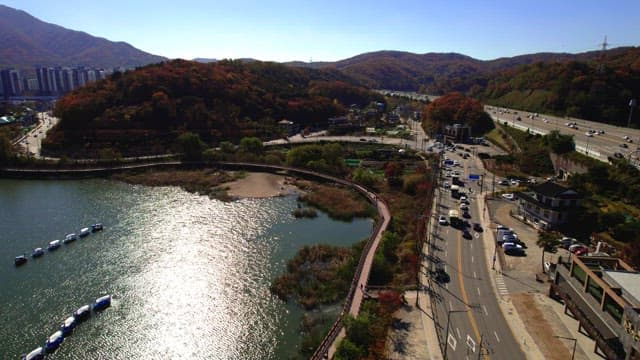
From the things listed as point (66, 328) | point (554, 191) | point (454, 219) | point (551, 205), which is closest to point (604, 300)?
point (551, 205)

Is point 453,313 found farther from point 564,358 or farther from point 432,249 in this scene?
point 432,249

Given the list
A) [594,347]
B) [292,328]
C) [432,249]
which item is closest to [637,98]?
[432,249]

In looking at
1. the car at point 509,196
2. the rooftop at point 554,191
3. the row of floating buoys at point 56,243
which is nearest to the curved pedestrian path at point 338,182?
the car at point 509,196

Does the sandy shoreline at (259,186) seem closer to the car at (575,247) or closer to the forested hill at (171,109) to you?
the forested hill at (171,109)

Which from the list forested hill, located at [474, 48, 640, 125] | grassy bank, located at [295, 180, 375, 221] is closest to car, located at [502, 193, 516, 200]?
grassy bank, located at [295, 180, 375, 221]

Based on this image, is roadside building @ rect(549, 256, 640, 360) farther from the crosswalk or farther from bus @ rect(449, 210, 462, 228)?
bus @ rect(449, 210, 462, 228)

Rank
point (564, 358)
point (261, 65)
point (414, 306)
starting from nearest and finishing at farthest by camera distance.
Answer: point (564, 358)
point (414, 306)
point (261, 65)

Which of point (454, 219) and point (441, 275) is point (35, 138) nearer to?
point (454, 219)
